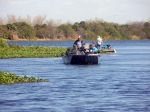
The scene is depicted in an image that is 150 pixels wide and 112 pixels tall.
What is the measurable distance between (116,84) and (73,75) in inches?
316

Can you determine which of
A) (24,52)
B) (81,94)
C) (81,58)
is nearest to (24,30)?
(24,52)

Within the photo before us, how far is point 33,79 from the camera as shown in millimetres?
38781

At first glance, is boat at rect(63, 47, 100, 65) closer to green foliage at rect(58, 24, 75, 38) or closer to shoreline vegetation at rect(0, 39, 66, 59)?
shoreline vegetation at rect(0, 39, 66, 59)

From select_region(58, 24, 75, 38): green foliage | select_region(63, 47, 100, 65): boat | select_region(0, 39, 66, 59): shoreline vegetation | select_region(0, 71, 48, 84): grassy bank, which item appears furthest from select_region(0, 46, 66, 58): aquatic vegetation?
select_region(58, 24, 75, 38): green foliage

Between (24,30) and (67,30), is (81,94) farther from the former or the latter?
(67,30)

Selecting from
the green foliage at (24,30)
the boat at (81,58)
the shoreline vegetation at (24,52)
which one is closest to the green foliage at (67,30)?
the green foliage at (24,30)

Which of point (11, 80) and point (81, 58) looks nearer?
point (11, 80)

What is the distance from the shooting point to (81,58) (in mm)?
54312

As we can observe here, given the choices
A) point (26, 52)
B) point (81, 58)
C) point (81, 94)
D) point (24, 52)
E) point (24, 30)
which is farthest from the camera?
point (24, 30)

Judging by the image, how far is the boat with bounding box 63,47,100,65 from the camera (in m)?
53.9

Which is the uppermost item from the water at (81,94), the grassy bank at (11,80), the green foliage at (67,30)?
the green foliage at (67,30)

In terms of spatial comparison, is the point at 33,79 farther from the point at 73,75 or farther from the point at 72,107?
the point at 72,107

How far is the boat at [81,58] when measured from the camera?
→ 53906mm

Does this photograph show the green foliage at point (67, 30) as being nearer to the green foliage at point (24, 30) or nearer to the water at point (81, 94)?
the green foliage at point (24, 30)
